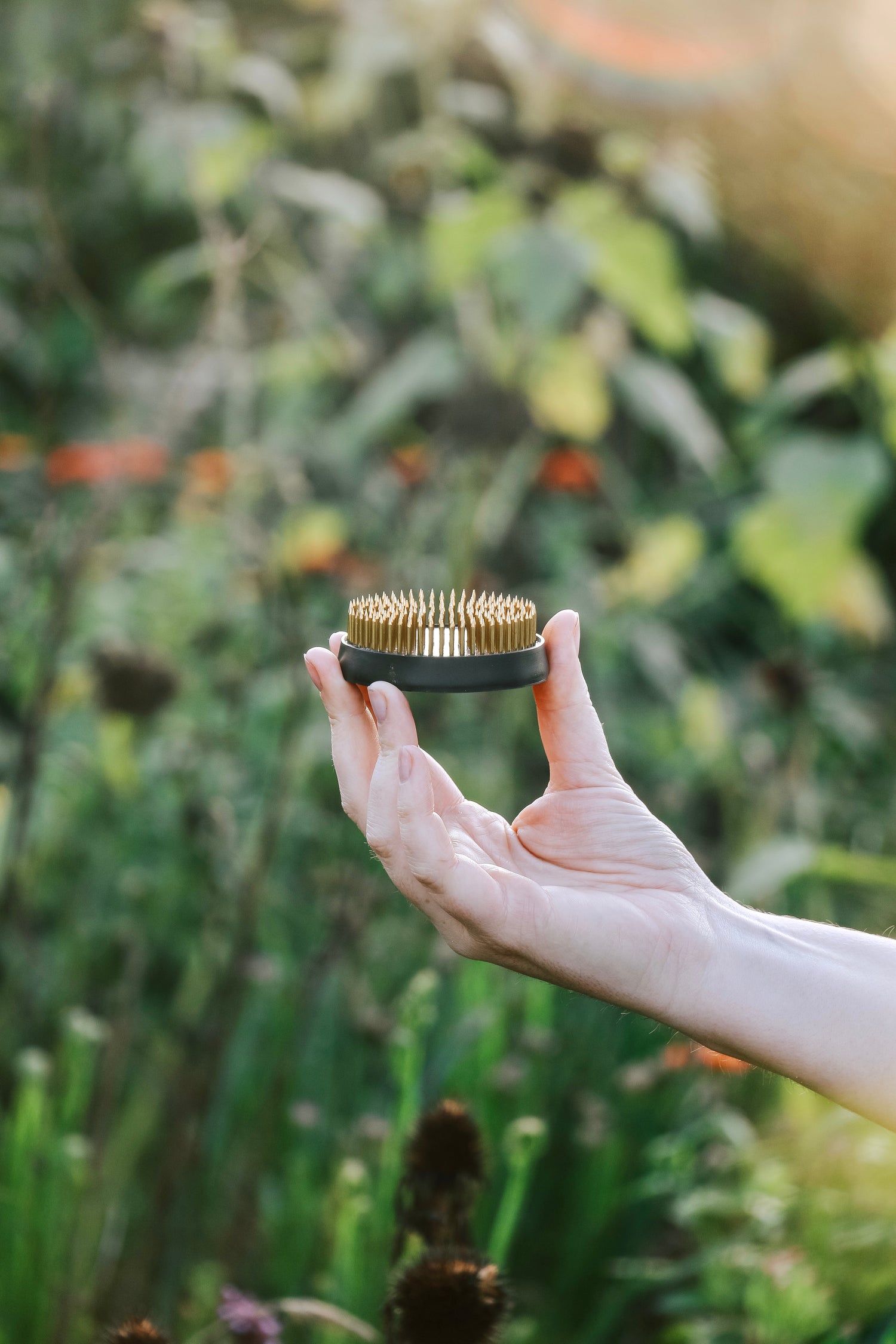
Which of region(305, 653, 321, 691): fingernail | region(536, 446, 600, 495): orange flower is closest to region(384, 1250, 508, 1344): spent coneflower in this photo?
region(305, 653, 321, 691): fingernail

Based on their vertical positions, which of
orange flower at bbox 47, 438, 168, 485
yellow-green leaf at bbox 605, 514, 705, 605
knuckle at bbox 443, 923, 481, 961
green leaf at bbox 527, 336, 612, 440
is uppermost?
green leaf at bbox 527, 336, 612, 440

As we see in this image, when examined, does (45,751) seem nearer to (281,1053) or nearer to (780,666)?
(281,1053)

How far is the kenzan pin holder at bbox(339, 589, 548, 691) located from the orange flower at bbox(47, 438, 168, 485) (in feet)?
3.18

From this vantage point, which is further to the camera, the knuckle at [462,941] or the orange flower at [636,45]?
the orange flower at [636,45]

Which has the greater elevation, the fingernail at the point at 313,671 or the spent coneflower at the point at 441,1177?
the fingernail at the point at 313,671

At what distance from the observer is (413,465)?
2.07 meters

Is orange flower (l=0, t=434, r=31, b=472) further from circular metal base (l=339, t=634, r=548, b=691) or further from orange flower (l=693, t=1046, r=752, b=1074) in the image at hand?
orange flower (l=693, t=1046, r=752, b=1074)

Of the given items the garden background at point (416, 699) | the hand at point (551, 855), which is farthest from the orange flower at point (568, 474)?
the hand at point (551, 855)

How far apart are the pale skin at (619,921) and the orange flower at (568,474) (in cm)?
153

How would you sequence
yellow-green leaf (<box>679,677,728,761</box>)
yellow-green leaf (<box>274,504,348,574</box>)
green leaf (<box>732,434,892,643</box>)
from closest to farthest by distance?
green leaf (<box>732,434,892,643</box>), yellow-green leaf (<box>274,504,348,574</box>), yellow-green leaf (<box>679,677,728,761</box>)

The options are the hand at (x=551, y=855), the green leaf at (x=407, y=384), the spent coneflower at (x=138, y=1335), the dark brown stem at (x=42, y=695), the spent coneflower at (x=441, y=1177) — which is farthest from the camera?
the green leaf at (x=407, y=384)

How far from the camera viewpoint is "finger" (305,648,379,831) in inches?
37.6

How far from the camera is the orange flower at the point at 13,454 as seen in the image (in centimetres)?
199

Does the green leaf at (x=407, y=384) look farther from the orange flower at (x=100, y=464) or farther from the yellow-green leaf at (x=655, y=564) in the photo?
the yellow-green leaf at (x=655, y=564)
